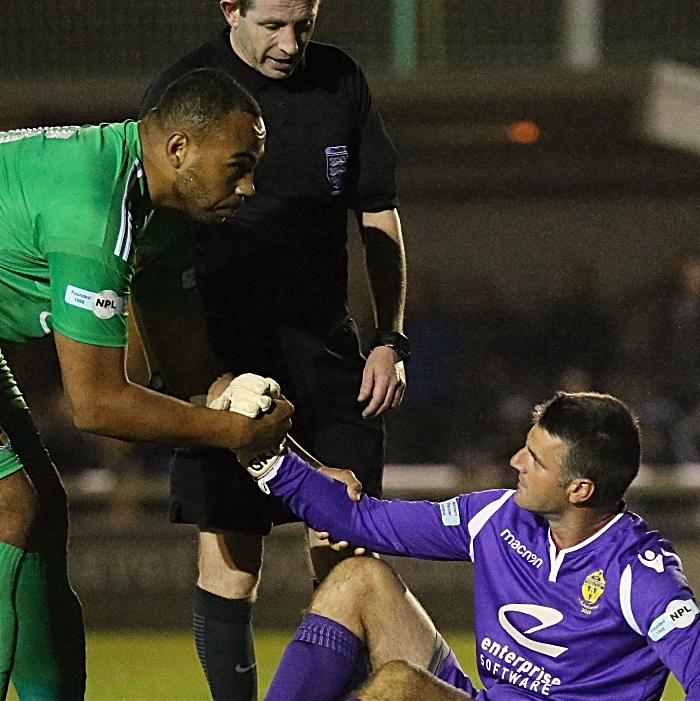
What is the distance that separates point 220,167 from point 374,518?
60 cm

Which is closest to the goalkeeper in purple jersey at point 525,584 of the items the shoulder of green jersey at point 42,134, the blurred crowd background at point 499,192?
the shoulder of green jersey at point 42,134

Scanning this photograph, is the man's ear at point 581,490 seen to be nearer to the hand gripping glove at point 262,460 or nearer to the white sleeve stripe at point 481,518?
the white sleeve stripe at point 481,518

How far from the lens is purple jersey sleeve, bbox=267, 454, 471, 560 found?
2.18 m

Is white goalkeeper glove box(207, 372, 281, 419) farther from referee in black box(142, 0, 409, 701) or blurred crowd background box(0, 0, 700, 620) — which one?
blurred crowd background box(0, 0, 700, 620)

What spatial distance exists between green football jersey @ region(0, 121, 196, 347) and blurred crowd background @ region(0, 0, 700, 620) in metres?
1.97

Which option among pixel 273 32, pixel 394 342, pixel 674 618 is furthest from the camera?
pixel 394 342

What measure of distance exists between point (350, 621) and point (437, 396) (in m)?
2.47

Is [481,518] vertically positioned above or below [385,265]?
below

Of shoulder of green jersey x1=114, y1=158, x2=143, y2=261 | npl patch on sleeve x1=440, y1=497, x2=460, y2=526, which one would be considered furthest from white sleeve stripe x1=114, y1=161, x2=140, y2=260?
npl patch on sleeve x1=440, y1=497, x2=460, y2=526

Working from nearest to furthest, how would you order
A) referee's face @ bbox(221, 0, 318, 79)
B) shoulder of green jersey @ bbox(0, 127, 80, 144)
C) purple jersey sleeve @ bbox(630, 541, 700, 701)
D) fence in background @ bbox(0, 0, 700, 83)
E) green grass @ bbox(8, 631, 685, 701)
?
purple jersey sleeve @ bbox(630, 541, 700, 701) → shoulder of green jersey @ bbox(0, 127, 80, 144) → referee's face @ bbox(221, 0, 318, 79) → green grass @ bbox(8, 631, 685, 701) → fence in background @ bbox(0, 0, 700, 83)

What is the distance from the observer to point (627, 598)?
1974 mm

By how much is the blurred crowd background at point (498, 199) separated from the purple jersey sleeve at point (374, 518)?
6.81 feet

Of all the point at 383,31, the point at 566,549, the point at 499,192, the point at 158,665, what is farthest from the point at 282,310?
the point at 499,192

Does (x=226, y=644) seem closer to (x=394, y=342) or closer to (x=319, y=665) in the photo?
(x=319, y=665)
